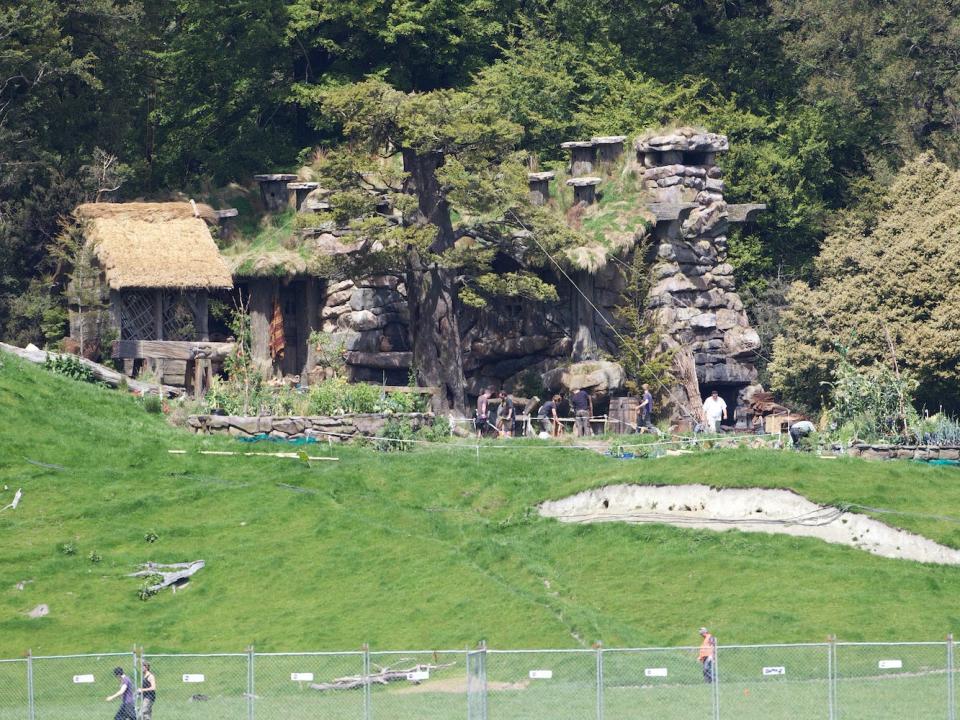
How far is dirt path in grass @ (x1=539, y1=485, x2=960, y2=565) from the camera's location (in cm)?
3750

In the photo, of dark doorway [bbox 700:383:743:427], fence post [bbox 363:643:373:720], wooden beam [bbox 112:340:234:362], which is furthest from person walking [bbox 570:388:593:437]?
fence post [bbox 363:643:373:720]

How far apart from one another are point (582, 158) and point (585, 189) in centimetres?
145

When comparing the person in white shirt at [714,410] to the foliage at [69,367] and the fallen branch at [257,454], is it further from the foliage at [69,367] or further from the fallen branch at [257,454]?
the foliage at [69,367]

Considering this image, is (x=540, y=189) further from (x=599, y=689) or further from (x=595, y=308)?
(x=599, y=689)

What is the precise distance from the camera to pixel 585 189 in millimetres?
55375

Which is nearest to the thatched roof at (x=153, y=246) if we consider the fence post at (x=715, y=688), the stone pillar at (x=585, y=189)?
the stone pillar at (x=585, y=189)

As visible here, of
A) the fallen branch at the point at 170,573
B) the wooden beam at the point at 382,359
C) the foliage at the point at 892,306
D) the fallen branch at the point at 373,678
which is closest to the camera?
the fallen branch at the point at 373,678

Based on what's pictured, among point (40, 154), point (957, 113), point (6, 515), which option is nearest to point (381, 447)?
point (6, 515)

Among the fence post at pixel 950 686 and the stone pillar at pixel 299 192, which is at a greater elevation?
the stone pillar at pixel 299 192

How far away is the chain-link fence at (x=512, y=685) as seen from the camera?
30062 millimetres

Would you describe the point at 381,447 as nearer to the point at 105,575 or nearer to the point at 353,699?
the point at 105,575

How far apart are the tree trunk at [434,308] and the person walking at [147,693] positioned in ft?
69.6

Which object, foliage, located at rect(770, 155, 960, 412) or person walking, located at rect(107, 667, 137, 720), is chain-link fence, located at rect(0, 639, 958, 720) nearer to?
person walking, located at rect(107, 667, 137, 720)

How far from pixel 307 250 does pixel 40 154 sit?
26.2ft
